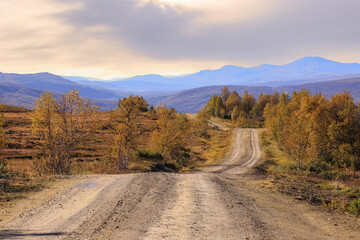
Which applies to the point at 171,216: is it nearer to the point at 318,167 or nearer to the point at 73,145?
the point at 73,145

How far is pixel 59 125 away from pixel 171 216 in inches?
697

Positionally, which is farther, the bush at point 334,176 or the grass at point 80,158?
the bush at point 334,176

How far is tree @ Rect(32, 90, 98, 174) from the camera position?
960 inches

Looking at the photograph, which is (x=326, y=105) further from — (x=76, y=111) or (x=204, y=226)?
(x=204, y=226)

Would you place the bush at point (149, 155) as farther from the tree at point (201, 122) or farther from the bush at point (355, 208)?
the tree at point (201, 122)

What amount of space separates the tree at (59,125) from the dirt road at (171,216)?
843cm

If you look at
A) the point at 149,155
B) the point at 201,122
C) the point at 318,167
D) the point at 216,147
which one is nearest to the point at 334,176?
the point at 318,167

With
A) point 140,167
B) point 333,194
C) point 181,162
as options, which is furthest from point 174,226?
point 181,162

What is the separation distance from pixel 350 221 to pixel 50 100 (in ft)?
78.7

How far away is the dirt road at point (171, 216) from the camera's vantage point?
9820 mm

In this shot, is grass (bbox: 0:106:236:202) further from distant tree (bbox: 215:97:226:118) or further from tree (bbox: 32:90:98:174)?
distant tree (bbox: 215:97:226:118)

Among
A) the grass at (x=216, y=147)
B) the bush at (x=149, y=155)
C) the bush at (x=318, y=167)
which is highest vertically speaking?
the bush at (x=149, y=155)

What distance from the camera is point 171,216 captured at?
37.9 feet

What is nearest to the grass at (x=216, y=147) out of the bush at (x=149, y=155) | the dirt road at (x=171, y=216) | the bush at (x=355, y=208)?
the bush at (x=149, y=155)
